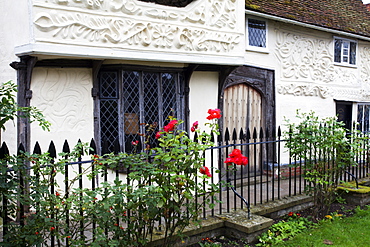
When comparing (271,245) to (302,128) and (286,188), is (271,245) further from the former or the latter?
(286,188)

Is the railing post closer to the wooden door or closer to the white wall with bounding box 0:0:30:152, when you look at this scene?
the white wall with bounding box 0:0:30:152

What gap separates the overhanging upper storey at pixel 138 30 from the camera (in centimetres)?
579

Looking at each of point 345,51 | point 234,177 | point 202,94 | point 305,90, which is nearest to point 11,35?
point 202,94

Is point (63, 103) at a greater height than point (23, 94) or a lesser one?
lesser

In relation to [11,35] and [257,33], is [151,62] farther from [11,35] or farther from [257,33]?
[257,33]

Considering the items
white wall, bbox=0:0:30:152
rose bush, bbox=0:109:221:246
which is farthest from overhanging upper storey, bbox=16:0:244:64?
rose bush, bbox=0:109:221:246

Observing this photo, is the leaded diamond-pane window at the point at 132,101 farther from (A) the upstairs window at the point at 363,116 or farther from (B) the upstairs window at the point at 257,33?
(A) the upstairs window at the point at 363,116

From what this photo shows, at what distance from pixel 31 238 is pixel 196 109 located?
5.63m

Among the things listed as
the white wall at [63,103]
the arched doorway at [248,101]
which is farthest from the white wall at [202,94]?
the white wall at [63,103]

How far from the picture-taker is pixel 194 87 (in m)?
8.45

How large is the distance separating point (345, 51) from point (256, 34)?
442 centimetres

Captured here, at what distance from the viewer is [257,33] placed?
10.0 m

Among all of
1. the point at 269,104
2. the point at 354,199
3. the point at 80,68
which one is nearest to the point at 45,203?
the point at 80,68

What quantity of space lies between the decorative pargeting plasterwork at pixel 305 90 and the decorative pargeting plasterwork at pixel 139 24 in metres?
3.09
